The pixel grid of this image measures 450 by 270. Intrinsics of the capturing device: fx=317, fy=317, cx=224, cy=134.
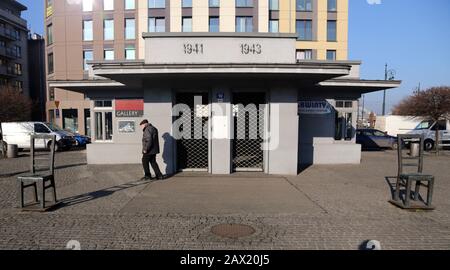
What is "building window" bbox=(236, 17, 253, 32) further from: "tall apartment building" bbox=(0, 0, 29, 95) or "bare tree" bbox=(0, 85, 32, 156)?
"tall apartment building" bbox=(0, 0, 29, 95)

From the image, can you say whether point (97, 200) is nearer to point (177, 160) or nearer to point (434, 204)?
point (177, 160)

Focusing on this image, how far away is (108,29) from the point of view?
35.1 meters

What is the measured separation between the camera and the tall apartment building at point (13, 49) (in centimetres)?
4691

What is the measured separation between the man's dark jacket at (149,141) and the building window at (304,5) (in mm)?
30893

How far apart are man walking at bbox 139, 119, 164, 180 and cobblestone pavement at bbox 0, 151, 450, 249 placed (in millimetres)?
475

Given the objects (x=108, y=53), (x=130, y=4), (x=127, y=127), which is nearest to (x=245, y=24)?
(x=130, y=4)

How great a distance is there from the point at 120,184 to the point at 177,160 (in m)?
2.21

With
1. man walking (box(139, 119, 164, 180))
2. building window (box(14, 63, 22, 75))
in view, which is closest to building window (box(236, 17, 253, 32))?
man walking (box(139, 119, 164, 180))

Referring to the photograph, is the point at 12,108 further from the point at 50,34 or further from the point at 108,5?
the point at 50,34

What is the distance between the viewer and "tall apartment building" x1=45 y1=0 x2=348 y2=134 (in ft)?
110

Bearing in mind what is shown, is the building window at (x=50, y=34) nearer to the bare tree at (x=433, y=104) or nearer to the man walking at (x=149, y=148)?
the man walking at (x=149, y=148)
